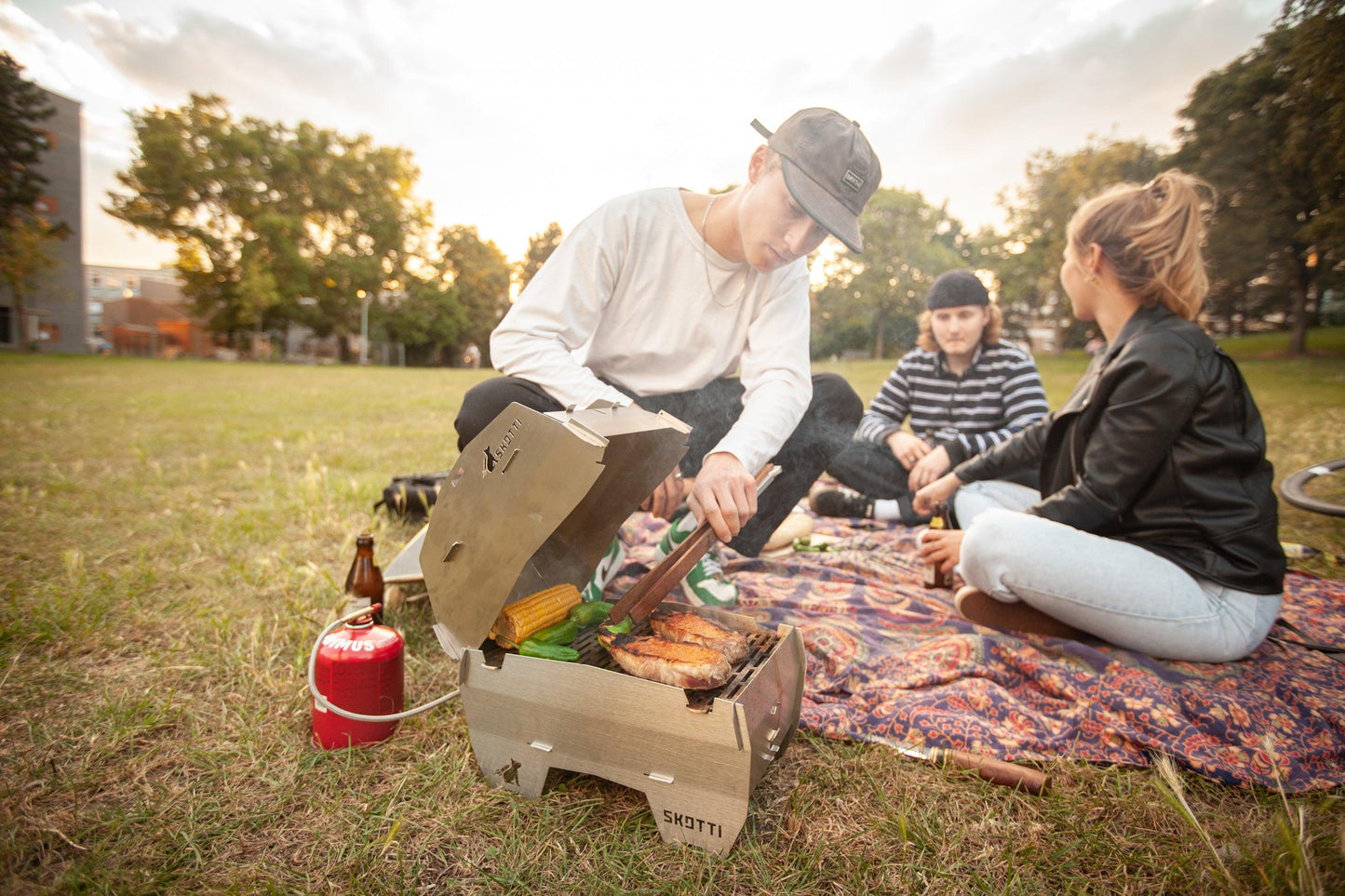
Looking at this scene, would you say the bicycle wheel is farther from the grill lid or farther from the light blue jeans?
the grill lid

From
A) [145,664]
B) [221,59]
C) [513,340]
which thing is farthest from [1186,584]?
[221,59]

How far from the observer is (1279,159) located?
18.5ft

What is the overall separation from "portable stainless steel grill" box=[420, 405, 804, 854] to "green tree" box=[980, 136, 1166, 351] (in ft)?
77.9

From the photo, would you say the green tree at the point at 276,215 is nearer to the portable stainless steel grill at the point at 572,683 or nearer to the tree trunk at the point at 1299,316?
the portable stainless steel grill at the point at 572,683

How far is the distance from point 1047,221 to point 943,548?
27.0 meters

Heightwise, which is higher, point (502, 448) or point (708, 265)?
point (708, 265)

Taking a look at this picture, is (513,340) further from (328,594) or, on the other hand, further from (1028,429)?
(1028,429)

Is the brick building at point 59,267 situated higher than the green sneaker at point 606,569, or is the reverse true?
the brick building at point 59,267

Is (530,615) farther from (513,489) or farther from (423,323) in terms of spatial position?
(423,323)

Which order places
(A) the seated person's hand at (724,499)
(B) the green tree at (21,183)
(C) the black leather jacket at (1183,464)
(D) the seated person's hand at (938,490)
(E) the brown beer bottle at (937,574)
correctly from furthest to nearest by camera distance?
(B) the green tree at (21,183)
(D) the seated person's hand at (938,490)
(E) the brown beer bottle at (937,574)
(C) the black leather jacket at (1183,464)
(A) the seated person's hand at (724,499)

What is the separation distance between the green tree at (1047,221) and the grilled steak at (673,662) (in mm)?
23774

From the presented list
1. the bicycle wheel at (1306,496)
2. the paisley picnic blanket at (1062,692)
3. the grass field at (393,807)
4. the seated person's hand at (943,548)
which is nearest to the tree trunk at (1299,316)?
the bicycle wheel at (1306,496)

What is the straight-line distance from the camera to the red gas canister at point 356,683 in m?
1.75

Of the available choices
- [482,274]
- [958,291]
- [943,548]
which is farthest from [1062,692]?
[482,274]
